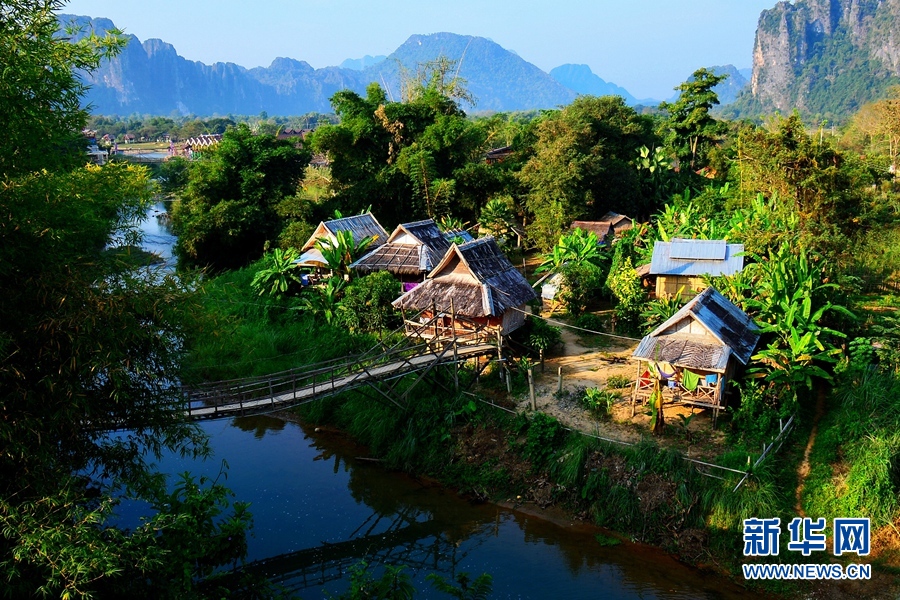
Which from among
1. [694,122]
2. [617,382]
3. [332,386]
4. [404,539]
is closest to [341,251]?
[332,386]

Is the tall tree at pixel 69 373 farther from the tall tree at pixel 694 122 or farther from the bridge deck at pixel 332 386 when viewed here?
the tall tree at pixel 694 122

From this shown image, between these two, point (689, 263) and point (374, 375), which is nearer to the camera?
point (374, 375)

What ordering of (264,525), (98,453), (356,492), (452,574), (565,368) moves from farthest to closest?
(565,368), (356,492), (264,525), (452,574), (98,453)

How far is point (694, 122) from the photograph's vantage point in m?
35.4

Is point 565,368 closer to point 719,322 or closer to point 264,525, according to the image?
point 719,322

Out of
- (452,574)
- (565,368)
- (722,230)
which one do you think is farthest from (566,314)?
(452,574)

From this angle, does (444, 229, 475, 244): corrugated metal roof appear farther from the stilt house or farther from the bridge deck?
the bridge deck

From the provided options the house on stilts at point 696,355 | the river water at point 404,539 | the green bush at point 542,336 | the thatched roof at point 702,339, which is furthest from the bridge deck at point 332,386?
the thatched roof at point 702,339

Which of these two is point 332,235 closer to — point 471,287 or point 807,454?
point 471,287

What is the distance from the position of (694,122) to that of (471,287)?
2418 centimetres

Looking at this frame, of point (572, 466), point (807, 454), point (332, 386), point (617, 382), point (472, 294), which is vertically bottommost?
point (572, 466)

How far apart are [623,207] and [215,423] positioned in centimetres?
1987

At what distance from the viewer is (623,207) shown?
98.6 feet

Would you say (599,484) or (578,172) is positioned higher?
(578,172)
